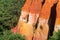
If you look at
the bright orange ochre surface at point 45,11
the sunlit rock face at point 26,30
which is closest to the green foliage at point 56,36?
the bright orange ochre surface at point 45,11

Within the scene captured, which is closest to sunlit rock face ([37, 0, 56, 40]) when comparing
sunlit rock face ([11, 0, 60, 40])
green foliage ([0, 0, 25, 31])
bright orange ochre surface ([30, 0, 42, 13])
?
sunlit rock face ([11, 0, 60, 40])

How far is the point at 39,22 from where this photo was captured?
31.0 m

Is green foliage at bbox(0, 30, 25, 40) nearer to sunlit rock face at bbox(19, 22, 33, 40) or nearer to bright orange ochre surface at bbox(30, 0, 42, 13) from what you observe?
sunlit rock face at bbox(19, 22, 33, 40)

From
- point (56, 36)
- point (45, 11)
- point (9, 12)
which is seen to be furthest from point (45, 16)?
point (9, 12)

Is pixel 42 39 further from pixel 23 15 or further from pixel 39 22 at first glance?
pixel 23 15

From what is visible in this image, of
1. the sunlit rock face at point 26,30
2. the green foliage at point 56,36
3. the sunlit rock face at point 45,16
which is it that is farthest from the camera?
the sunlit rock face at point 26,30

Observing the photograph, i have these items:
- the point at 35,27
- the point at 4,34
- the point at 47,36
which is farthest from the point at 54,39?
the point at 4,34

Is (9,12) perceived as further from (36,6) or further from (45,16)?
(45,16)

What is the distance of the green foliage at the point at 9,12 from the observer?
36281 mm

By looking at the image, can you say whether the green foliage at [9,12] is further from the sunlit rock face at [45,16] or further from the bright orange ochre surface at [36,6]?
the sunlit rock face at [45,16]

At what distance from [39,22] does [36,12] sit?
1.09 meters

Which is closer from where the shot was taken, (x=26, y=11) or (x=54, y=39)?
(x=54, y=39)

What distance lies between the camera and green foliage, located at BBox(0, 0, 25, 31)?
36.3 meters

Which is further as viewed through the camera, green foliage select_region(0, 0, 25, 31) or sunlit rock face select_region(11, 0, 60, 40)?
green foliage select_region(0, 0, 25, 31)
